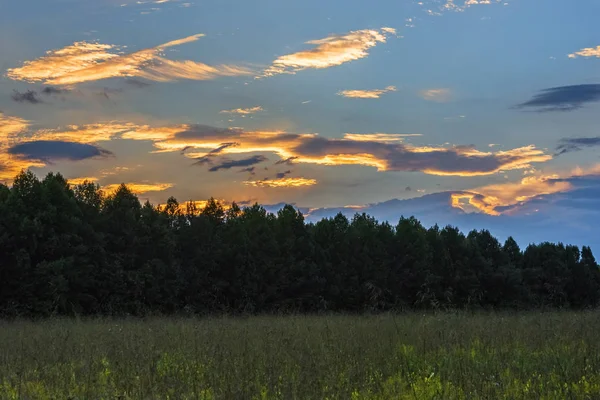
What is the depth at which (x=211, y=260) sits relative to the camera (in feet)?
146

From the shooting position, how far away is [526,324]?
13750 millimetres

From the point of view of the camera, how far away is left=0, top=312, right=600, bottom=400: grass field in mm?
7027

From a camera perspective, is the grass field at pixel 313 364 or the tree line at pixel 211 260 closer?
the grass field at pixel 313 364

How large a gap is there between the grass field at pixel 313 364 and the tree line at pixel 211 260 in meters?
11.1

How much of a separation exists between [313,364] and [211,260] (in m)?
36.6

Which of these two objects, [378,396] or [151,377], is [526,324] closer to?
[378,396]

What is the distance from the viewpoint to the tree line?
3506 cm

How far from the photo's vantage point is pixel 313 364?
856cm

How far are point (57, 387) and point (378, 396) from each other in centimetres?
409

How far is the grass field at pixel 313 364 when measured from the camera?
7027 millimetres

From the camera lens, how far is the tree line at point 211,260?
3506 centimetres

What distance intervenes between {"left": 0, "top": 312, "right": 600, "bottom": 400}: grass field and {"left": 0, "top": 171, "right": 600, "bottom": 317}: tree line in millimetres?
11142

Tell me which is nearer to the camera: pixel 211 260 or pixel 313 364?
pixel 313 364

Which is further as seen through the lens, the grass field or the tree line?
the tree line
